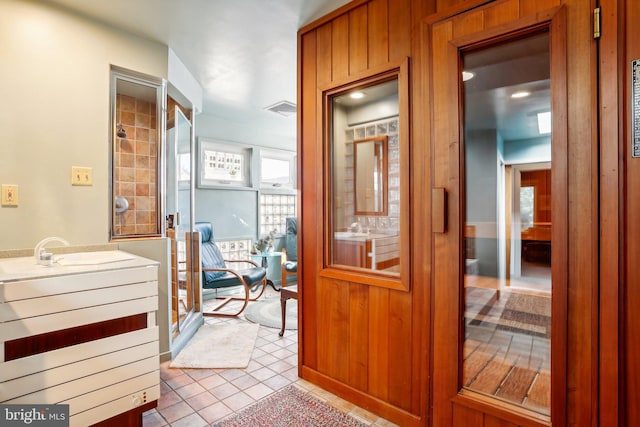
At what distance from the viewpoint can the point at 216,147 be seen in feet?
15.3

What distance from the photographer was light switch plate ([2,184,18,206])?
6.32 ft

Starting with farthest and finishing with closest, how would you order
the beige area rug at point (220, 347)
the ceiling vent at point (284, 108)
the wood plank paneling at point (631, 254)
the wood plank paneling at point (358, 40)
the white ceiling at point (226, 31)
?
1. the ceiling vent at point (284, 108)
2. the beige area rug at point (220, 347)
3. the white ceiling at point (226, 31)
4. the wood plank paneling at point (358, 40)
5. the wood plank paneling at point (631, 254)

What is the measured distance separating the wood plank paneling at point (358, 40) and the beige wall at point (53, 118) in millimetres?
1667

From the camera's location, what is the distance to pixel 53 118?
6.84ft

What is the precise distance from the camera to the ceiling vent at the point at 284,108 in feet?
13.1

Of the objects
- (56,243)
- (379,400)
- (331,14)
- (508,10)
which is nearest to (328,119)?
(331,14)

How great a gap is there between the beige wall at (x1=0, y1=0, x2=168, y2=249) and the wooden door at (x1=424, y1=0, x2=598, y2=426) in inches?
86.6

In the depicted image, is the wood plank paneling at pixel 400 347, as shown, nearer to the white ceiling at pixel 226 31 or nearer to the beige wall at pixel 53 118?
the white ceiling at pixel 226 31

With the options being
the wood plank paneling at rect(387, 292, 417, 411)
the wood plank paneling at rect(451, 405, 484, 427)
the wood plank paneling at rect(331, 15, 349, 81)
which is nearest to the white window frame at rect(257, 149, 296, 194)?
the wood plank paneling at rect(331, 15, 349, 81)

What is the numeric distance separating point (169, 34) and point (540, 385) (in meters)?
3.13

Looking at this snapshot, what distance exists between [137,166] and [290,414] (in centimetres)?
215

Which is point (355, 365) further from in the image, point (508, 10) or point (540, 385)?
point (508, 10)

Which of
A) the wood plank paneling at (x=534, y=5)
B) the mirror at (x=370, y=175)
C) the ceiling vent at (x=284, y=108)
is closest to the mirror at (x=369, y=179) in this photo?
the mirror at (x=370, y=175)

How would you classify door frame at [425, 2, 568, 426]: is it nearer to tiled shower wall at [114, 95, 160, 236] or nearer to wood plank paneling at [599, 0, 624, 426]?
wood plank paneling at [599, 0, 624, 426]
